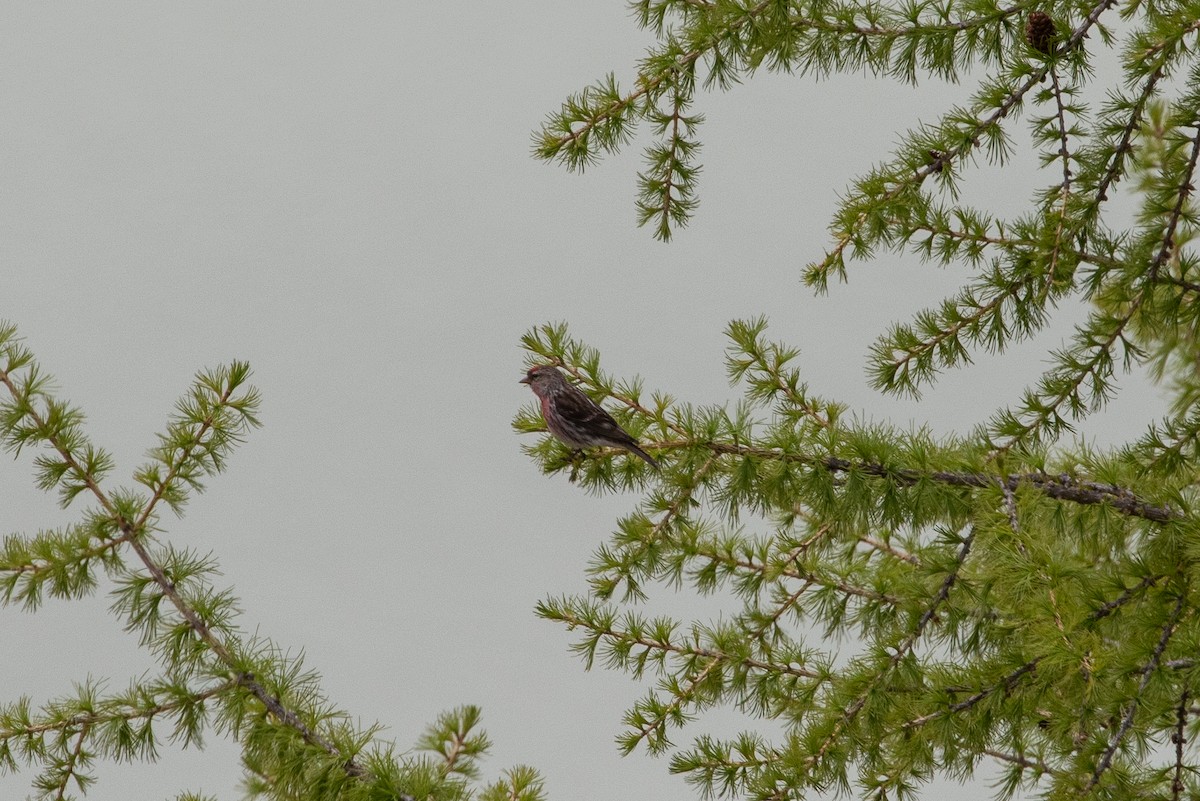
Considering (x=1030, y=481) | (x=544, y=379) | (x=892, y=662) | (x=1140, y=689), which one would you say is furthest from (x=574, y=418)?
(x=1140, y=689)

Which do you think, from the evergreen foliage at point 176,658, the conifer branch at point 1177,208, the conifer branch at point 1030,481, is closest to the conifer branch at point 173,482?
the evergreen foliage at point 176,658

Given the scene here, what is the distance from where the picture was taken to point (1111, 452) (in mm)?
3832

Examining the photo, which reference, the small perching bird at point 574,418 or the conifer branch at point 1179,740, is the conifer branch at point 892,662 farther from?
the small perching bird at point 574,418

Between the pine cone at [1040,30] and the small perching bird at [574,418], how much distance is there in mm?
2012

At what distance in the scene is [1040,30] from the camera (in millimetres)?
3816

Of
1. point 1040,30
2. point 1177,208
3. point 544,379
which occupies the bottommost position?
point 1177,208

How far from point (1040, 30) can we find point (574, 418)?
86.3 inches

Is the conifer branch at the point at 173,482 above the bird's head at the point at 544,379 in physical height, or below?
below

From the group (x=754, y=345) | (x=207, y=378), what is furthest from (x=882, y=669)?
(x=207, y=378)

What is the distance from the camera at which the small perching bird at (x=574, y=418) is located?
392cm

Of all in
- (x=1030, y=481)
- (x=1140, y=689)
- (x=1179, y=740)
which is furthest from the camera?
(x=1030, y=481)

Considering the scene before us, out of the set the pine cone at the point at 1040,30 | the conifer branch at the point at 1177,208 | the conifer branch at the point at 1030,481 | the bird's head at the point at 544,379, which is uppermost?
the pine cone at the point at 1040,30

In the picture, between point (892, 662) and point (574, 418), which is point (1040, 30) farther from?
point (892, 662)

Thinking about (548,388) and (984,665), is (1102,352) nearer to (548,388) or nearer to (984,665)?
(984,665)
